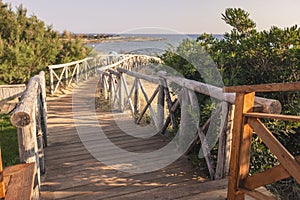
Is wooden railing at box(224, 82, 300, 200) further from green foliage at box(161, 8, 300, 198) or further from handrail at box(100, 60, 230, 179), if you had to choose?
green foliage at box(161, 8, 300, 198)

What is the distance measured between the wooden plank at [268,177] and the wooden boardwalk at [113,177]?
378 mm

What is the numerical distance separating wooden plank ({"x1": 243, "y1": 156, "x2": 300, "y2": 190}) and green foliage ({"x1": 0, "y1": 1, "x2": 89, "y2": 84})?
7.79 m

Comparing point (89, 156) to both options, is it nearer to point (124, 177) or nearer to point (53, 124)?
point (124, 177)

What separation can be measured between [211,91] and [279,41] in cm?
101

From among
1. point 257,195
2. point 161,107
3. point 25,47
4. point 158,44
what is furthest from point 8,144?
point 158,44

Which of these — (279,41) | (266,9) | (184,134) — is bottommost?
(184,134)

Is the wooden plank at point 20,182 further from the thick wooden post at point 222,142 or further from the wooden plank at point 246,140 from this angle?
the thick wooden post at point 222,142

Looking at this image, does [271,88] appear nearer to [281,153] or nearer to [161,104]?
[281,153]

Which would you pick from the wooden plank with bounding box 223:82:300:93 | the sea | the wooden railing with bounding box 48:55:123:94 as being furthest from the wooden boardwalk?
the wooden railing with bounding box 48:55:123:94

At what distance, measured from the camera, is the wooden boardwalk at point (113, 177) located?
8.04 ft

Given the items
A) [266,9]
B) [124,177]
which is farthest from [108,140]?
A: [266,9]

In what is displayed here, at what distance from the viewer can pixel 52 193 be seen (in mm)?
2598

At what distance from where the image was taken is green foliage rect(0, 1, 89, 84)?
8.09 m

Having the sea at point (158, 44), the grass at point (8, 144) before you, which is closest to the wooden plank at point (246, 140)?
the sea at point (158, 44)
